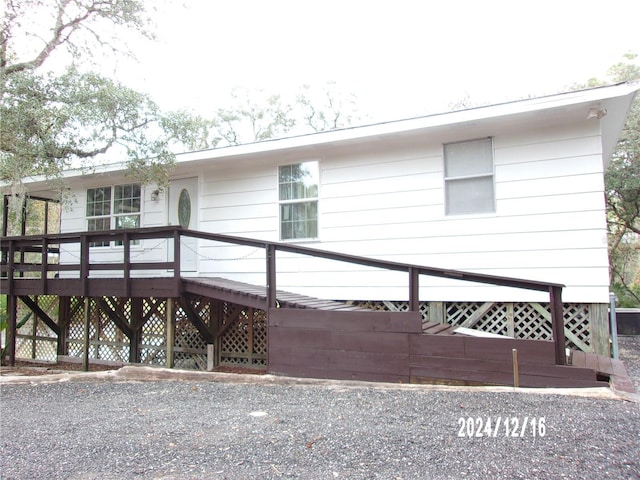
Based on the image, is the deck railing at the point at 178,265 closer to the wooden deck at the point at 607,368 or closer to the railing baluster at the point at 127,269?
the railing baluster at the point at 127,269

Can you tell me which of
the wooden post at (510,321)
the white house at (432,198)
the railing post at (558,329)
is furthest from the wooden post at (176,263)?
the railing post at (558,329)

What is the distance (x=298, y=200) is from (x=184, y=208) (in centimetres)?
263

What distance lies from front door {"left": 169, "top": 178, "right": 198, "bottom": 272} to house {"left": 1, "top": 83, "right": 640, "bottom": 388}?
5cm

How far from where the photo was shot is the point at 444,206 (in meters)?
6.20

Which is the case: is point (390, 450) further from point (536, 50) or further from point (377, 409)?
point (536, 50)

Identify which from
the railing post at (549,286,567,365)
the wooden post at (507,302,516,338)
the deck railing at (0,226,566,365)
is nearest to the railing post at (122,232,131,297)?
the deck railing at (0,226,566,365)

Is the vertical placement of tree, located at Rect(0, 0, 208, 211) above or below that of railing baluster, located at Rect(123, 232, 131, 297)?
above

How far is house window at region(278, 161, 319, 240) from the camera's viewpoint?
7195 millimetres

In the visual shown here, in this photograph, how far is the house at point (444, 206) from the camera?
5430 mm

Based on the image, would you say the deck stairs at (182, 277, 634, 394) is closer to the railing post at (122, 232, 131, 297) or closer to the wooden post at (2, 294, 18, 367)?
the railing post at (122, 232, 131, 297)

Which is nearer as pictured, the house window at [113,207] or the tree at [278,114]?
the house window at [113,207]

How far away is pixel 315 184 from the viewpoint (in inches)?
283

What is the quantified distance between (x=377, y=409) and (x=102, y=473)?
6.83 ft

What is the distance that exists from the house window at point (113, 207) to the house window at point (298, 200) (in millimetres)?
3456
